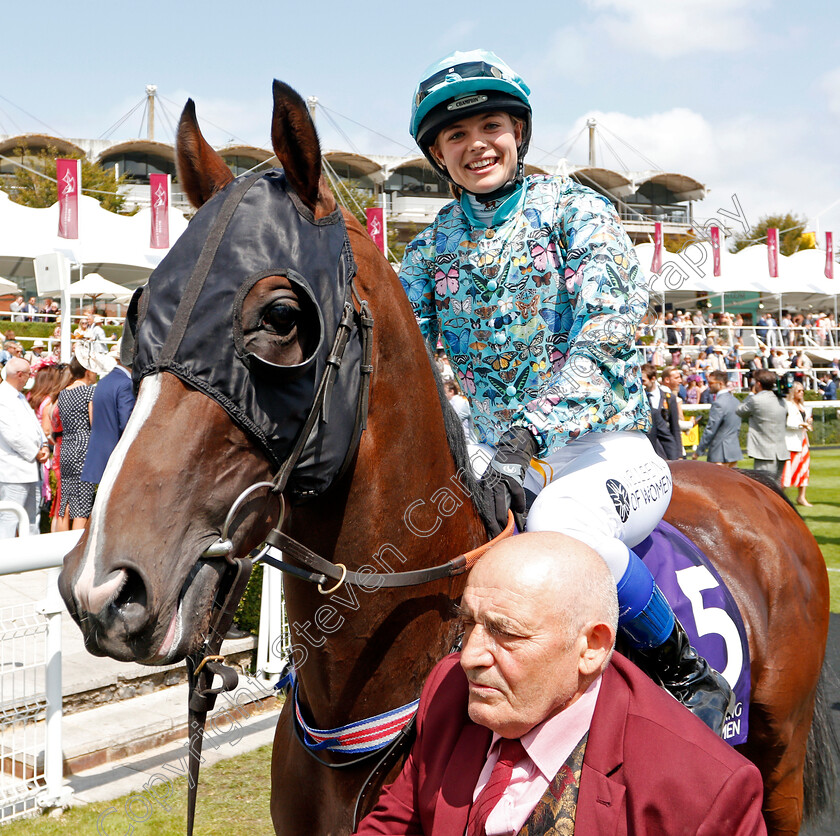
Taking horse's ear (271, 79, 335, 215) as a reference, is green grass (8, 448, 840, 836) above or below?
below

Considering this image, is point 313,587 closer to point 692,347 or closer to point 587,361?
point 587,361

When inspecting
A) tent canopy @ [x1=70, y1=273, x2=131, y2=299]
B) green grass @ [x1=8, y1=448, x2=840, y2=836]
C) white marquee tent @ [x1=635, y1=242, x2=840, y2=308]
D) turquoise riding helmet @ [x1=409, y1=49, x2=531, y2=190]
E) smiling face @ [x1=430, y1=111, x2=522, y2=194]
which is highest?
white marquee tent @ [x1=635, y1=242, x2=840, y2=308]

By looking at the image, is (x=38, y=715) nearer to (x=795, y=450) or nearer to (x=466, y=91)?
(x=466, y=91)

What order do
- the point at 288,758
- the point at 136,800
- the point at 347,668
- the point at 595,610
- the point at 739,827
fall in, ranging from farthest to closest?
the point at 136,800, the point at 288,758, the point at 347,668, the point at 595,610, the point at 739,827

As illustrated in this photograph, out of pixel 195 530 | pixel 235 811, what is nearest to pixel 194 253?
pixel 195 530

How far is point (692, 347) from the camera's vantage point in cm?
2375

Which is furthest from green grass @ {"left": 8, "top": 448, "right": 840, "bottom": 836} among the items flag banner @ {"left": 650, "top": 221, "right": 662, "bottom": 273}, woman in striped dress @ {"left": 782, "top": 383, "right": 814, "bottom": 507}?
flag banner @ {"left": 650, "top": 221, "right": 662, "bottom": 273}

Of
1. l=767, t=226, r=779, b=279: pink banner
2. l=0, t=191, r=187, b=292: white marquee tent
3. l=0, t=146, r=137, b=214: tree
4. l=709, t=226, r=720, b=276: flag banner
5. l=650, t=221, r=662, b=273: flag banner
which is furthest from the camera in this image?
l=0, t=146, r=137, b=214: tree

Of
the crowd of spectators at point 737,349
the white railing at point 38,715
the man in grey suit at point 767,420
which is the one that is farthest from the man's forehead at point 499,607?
the crowd of spectators at point 737,349

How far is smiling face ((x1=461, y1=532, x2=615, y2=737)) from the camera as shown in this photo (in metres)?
1.36

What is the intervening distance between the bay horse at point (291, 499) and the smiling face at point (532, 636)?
0.43 meters

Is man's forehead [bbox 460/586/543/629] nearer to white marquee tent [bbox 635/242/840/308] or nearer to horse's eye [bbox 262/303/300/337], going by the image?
horse's eye [bbox 262/303/300/337]

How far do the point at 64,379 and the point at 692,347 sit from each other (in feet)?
62.5

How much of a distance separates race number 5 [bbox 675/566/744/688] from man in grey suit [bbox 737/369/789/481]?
30.2ft
